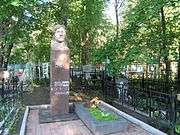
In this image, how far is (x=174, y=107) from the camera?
868 cm

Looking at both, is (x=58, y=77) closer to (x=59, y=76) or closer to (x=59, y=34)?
(x=59, y=76)

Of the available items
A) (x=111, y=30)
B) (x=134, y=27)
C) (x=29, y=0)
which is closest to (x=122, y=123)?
(x=134, y=27)

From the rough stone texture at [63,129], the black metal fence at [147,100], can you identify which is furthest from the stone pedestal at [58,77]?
the black metal fence at [147,100]

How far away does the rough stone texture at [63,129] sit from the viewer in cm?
923

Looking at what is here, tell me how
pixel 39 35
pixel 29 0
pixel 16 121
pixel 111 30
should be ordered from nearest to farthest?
1. pixel 16 121
2. pixel 29 0
3. pixel 39 35
4. pixel 111 30

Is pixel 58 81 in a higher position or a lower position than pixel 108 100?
higher

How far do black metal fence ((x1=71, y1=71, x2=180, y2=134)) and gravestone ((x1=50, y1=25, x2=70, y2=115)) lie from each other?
242 centimetres

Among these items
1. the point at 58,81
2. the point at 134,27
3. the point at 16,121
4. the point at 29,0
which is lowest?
the point at 16,121

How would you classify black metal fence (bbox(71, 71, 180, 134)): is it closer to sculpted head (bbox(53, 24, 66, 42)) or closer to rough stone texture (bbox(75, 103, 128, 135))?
rough stone texture (bbox(75, 103, 128, 135))

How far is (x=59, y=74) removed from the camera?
11.8m

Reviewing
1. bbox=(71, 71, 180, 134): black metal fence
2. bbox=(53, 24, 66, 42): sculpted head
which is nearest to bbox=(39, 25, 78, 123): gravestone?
bbox=(53, 24, 66, 42): sculpted head

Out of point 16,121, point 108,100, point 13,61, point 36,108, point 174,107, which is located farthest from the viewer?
point 13,61

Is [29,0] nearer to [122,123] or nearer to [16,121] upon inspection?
[16,121]

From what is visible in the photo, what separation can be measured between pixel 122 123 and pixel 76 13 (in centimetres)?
1426
